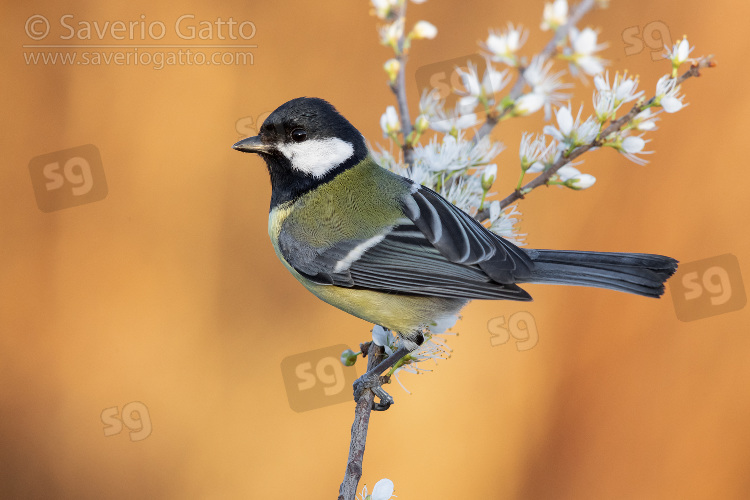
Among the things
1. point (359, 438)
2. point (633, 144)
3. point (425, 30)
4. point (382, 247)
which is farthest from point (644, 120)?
point (359, 438)

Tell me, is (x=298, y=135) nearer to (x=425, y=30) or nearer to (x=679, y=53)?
(x=425, y=30)

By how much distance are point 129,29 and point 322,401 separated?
2.84 ft

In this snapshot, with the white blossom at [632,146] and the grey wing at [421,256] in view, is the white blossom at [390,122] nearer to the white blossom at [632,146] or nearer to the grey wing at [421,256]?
the grey wing at [421,256]

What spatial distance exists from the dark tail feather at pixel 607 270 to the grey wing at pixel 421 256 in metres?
0.03

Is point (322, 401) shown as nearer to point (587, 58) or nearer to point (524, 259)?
point (524, 259)

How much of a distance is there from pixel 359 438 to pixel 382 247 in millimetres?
320

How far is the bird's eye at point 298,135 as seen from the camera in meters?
1.02

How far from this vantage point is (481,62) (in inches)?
46.7

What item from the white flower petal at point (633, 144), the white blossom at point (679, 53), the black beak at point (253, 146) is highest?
the white blossom at point (679, 53)

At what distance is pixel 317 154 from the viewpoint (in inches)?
41.5

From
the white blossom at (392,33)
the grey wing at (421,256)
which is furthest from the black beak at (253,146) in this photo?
the white blossom at (392,33)

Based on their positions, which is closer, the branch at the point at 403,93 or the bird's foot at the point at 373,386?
the branch at the point at 403,93

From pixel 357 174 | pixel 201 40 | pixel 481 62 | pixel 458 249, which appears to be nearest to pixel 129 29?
pixel 201 40

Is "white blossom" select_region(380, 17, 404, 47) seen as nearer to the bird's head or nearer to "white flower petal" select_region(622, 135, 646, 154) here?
the bird's head
